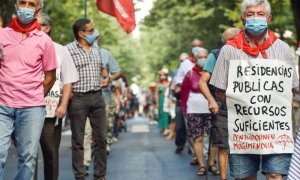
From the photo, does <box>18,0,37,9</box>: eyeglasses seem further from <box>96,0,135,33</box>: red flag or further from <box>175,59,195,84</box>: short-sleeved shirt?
<box>175,59,195,84</box>: short-sleeved shirt

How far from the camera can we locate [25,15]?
6.69m

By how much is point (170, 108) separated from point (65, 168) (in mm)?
9003

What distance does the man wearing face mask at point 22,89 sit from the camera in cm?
654

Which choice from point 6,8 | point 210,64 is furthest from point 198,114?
point 6,8

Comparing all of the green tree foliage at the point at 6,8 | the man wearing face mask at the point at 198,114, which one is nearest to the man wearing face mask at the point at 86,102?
the man wearing face mask at the point at 198,114

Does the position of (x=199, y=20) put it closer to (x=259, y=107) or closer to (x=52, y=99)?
(x=52, y=99)

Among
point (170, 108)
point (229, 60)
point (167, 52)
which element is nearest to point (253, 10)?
point (229, 60)

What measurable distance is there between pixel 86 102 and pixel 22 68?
3242 millimetres

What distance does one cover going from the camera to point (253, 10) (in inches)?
255

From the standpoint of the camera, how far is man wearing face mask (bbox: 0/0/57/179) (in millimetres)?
6535

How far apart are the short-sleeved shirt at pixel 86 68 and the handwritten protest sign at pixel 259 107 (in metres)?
3.83

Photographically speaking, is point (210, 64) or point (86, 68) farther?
point (86, 68)

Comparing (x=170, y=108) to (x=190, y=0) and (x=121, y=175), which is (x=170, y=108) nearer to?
(x=121, y=175)

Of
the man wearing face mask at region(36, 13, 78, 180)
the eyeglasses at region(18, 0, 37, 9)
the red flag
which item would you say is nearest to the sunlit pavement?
the red flag
